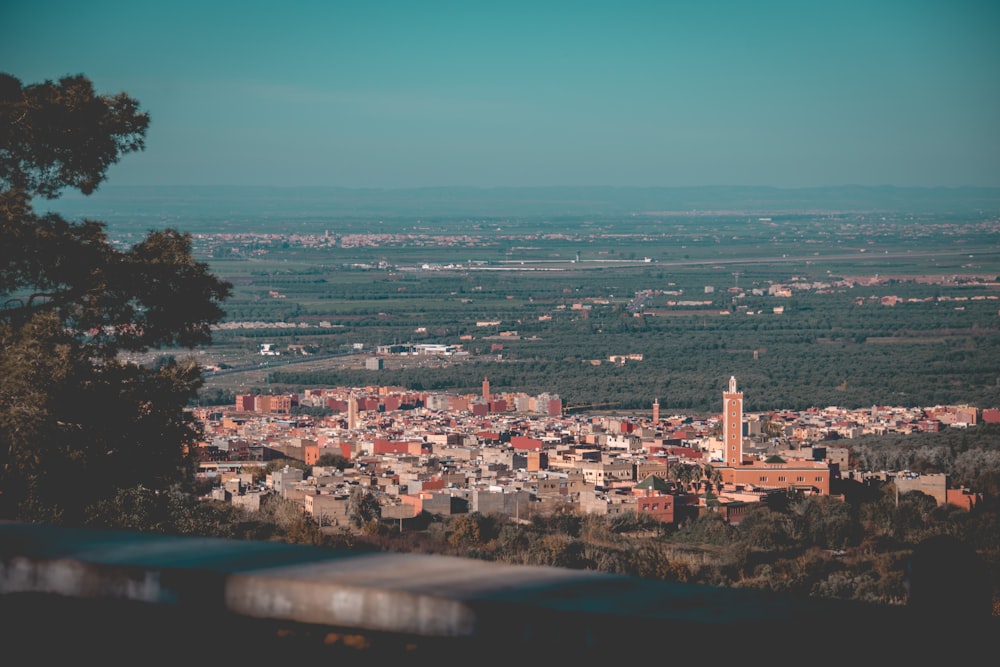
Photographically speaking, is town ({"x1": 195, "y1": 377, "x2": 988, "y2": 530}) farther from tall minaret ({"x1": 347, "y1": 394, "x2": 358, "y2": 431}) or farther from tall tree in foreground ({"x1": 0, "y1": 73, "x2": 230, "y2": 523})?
tall tree in foreground ({"x1": 0, "y1": 73, "x2": 230, "y2": 523})

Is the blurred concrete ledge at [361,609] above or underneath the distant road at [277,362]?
above

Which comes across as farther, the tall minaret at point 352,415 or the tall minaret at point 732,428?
the tall minaret at point 352,415

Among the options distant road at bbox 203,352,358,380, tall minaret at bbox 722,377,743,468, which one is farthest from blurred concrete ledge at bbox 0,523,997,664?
distant road at bbox 203,352,358,380


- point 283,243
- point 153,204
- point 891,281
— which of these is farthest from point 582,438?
point 153,204

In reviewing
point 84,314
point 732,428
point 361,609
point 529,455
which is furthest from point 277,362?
point 361,609

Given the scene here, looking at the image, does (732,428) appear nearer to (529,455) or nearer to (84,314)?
(529,455)

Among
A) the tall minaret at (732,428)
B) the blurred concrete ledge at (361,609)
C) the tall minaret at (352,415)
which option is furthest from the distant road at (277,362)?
the blurred concrete ledge at (361,609)

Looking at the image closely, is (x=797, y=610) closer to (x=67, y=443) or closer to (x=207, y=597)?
(x=207, y=597)

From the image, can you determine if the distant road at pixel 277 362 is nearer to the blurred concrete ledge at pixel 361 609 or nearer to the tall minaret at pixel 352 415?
the tall minaret at pixel 352 415
